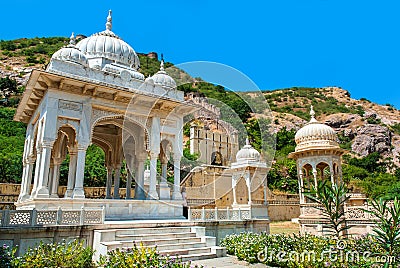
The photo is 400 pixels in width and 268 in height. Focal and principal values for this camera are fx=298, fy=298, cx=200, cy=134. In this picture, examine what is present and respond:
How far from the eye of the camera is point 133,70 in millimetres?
16125

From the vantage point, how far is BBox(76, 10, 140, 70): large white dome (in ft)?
51.3

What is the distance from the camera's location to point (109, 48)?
1575 cm

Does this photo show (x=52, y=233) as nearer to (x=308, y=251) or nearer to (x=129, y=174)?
(x=308, y=251)

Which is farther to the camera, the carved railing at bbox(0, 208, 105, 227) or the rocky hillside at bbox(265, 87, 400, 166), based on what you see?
the rocky hillside at bbox(265, 87, 400, 166)

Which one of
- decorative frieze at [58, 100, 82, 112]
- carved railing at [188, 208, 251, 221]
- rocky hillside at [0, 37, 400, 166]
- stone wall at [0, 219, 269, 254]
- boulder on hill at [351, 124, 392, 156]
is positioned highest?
rocky hillside at [0, 37, 400, 166]

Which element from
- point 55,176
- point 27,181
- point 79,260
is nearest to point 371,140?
point 55,176

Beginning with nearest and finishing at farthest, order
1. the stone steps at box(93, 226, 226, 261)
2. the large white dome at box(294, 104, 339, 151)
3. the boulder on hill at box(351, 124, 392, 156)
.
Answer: the stone steps at box(93, 226, 226, 261) < the large white dome at box(294, 104, 339, 151) < the boulder on hill at box(351, 124, 392, 156)

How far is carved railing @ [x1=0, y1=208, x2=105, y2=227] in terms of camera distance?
834cm

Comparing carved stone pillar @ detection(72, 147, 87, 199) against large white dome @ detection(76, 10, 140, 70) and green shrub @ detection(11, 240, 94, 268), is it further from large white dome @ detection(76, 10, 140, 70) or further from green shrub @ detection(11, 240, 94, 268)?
large white dome @ detection(76, 10, 140, 70)

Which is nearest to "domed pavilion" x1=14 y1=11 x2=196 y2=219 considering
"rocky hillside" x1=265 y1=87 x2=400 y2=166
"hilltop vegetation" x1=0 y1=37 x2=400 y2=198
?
"hilltop vegetation" x1=0 y1=37 x2=400 y2=198

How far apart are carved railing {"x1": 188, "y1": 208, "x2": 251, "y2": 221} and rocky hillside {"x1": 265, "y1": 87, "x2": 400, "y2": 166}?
137 ft

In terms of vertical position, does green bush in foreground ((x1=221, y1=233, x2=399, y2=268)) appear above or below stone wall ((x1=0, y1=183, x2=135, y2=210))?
below

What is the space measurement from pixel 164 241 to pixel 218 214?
4412mm

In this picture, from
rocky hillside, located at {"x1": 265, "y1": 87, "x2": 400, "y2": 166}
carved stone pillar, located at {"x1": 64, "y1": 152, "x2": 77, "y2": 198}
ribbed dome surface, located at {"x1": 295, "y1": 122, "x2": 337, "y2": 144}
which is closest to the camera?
carved stone pillar, located at {"x1": 64, "y1": 152, "x2": 77, "y2": 198}
